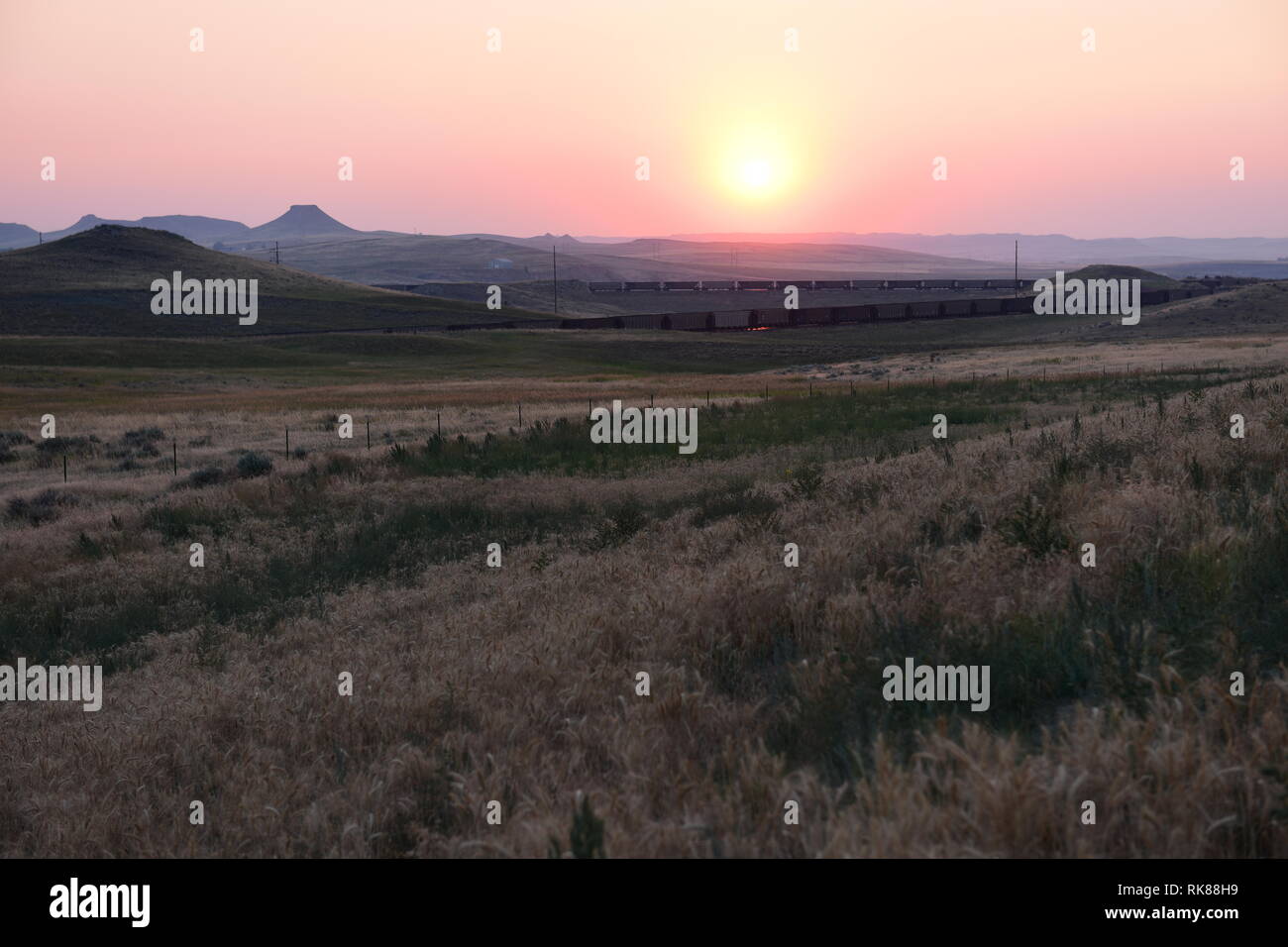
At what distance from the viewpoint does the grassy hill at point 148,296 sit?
99562 mm

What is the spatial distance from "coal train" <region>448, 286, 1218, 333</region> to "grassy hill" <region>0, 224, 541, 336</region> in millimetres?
16717

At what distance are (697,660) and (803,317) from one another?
10780 cm

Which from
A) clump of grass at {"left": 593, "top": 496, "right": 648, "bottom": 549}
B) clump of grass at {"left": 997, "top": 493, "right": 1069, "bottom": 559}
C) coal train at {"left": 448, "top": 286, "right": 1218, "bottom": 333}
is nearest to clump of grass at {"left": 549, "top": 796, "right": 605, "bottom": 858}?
clump of grass at {"left": 997, "top": 493, "right": 1069, "bottom": 559}

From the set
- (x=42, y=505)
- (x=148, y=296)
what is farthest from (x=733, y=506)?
(x=148, y=296)

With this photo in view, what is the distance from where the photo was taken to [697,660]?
707 centimetres

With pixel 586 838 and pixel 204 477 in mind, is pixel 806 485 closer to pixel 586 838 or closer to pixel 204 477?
pixel 586 838

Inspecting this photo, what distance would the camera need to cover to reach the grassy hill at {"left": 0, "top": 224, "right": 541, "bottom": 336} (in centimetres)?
9956

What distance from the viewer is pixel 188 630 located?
12016mm

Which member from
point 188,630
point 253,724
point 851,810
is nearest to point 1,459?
point 188,630

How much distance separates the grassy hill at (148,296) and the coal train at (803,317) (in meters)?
16.7

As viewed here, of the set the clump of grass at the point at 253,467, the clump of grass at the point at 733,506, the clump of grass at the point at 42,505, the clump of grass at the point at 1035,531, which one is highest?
the clump of grass at the point at 1035,531

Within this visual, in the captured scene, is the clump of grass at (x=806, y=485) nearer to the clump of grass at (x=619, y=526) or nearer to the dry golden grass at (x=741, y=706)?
the dry golden grass at (x=741, y=706)

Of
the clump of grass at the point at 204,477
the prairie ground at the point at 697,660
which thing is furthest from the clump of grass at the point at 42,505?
the clump of grass at the point at 204,477

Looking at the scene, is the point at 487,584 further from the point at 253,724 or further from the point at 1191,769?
the point at 1191,769
